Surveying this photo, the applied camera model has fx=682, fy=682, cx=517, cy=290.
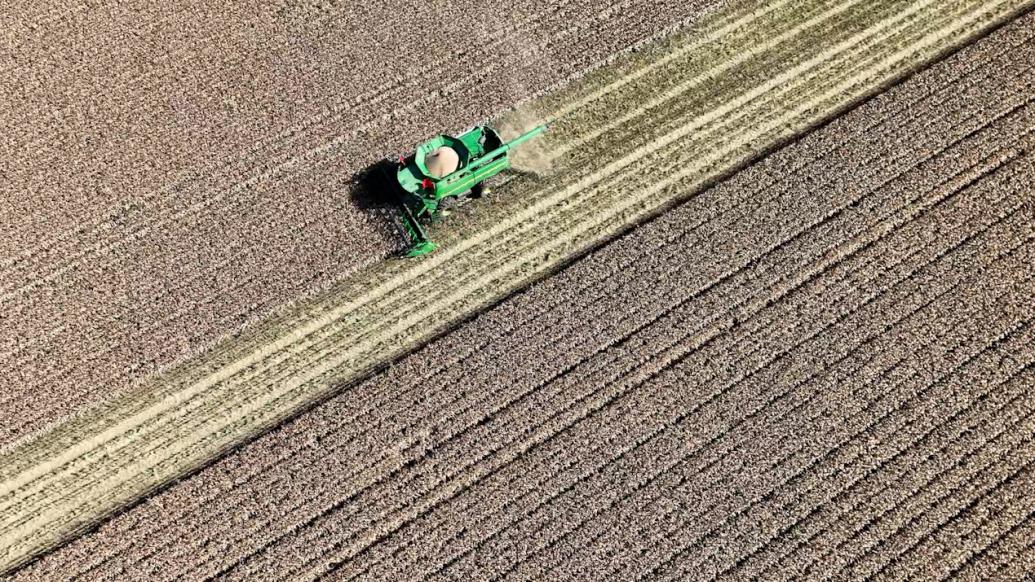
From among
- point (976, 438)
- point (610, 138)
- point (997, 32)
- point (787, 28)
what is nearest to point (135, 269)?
→ point (610, 138)

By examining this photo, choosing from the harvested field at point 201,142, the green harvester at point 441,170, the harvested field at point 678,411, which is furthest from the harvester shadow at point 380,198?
the harvested field at point 678,411

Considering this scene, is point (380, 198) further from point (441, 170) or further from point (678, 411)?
point (678, 411)

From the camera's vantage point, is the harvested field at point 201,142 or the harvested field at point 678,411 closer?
the harvested field at point 678,411

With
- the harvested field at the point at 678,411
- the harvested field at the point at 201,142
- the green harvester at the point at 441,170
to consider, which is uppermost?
the harvested field at the point at 201,142

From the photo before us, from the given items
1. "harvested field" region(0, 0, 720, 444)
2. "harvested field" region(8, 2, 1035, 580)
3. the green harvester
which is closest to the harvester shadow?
"harvested field" region(0, 0, 720, 444)

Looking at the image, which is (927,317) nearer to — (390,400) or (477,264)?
(477,264)

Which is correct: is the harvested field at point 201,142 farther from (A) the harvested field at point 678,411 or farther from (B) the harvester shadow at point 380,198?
(A) the harvested field at point 678,411
